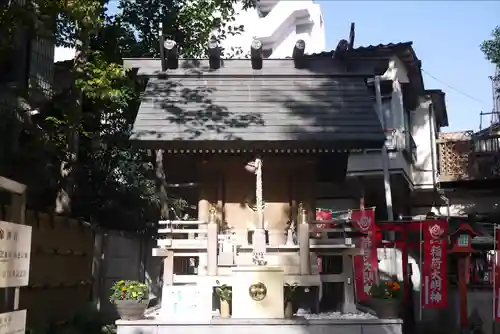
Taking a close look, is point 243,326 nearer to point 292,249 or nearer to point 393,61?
point 292,249

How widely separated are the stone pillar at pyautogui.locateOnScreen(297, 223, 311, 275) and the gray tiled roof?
7.12ft

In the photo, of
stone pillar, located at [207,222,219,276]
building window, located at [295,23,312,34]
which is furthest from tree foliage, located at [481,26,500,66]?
building window, located at [295,23,312,34]

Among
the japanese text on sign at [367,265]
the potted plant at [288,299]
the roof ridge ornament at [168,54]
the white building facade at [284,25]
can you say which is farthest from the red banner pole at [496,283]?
the white building facade at [284,25]

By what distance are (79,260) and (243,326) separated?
6.52 meters

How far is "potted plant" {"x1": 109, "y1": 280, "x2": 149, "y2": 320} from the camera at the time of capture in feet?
37.9

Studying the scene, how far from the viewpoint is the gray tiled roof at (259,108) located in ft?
42.0

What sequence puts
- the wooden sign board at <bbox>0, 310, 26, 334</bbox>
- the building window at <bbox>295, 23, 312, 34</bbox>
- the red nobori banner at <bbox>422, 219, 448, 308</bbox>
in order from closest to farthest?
the wooden sign board at <bbox>0, 310, 26, 334</bbox>
the red nobori banner at <bbox>422, 219, 448, 308</bbox>
the building window at <bbox>295, 23, 312, 34</bbox>

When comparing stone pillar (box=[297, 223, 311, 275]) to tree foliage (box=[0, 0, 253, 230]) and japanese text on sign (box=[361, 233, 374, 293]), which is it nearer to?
japanese text on sign (box=[361, 233, 374, 293])

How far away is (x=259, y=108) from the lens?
13.8 m

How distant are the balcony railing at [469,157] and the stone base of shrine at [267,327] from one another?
11.7 metres

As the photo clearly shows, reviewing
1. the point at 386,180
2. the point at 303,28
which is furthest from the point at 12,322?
the point at 303,28

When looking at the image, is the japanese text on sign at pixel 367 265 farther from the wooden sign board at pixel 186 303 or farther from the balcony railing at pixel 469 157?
A: the balcony railing at pixel 469 157

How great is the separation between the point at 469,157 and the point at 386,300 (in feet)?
38.6

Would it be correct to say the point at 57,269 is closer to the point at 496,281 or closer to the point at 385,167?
the point at 385,167
